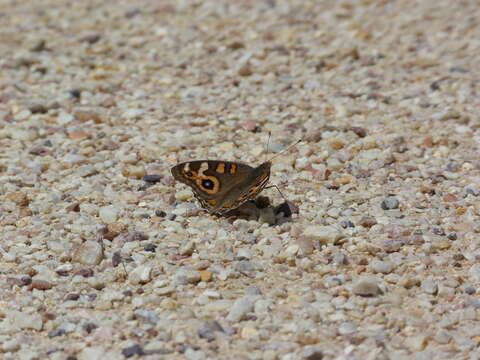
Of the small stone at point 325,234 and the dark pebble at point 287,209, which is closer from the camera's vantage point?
the small stone at point 325,234

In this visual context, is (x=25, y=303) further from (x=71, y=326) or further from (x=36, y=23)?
(x=36, y=23)

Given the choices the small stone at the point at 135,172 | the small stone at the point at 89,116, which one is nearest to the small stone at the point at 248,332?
the small stone at the point at 135,172

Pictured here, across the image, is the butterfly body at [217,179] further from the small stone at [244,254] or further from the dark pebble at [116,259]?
the dark pebble at [116,259]

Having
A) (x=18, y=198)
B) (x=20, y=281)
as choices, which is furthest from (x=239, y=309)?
(x=18, y=198)

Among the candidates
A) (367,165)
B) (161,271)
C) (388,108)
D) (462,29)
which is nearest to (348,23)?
(462,29)

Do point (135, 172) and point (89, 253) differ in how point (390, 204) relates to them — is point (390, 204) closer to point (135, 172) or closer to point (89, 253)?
point (135, 172)

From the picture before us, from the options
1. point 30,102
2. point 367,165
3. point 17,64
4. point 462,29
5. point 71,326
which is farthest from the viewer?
point 462,29
